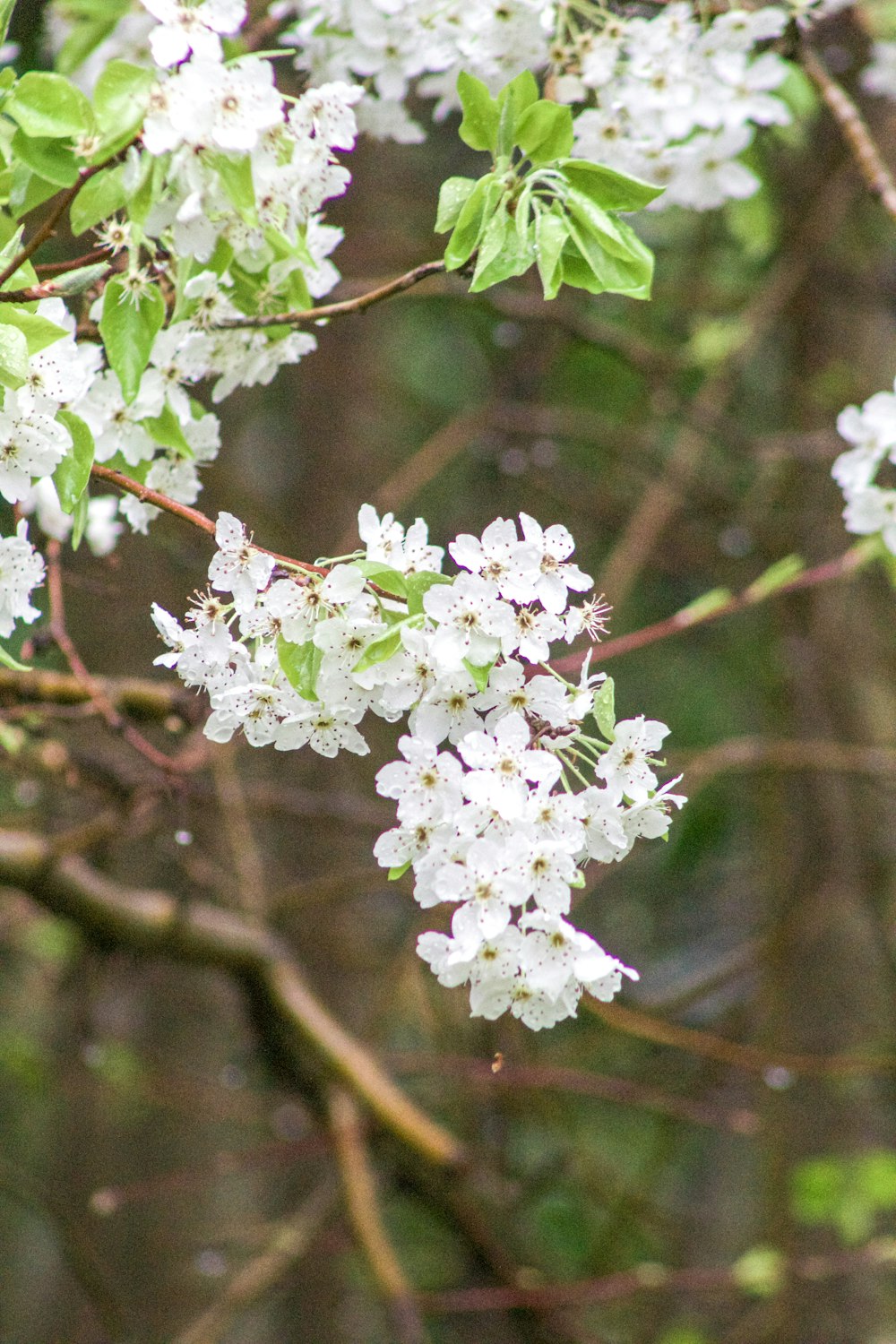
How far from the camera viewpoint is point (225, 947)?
2.44 meters

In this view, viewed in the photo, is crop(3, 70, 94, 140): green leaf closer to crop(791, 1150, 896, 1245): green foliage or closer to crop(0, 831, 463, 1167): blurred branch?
crop(0, 831, 463, 1167): blurred branch

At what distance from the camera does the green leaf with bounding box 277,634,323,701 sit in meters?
0.94

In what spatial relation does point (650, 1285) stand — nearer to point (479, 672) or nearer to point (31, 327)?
point (479, 672)

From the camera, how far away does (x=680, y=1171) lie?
187 inches

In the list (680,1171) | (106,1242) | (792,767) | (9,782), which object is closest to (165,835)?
(9,782)

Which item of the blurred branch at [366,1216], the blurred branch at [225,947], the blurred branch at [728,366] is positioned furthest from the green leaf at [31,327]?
the blurred branch at [728,366]

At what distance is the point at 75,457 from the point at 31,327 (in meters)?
0.11

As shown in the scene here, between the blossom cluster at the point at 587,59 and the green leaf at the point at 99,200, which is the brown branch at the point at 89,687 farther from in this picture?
the blossom cluster at the point at 587,59

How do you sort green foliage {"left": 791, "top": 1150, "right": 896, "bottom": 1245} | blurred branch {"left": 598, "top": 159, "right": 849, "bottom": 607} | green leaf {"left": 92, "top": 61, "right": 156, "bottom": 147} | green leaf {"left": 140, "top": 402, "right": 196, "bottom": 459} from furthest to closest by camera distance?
blurred branch {"left": 598, "top": 159, "right": 849, "bottom": 607}
green foliage {"left": 791, "top": 1150, "right": 896, "bottom": 1245}
green leaf {"left": 140, "top": 402, "right": 196, "bottom": 459}
green leaf {"left": 92, "top": 61, "right": 156, "bottom": 147}

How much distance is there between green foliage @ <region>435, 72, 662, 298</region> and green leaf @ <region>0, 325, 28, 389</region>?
35cm

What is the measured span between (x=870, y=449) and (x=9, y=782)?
2.77 m

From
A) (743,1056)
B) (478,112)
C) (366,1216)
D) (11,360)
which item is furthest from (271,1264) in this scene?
(478,112)

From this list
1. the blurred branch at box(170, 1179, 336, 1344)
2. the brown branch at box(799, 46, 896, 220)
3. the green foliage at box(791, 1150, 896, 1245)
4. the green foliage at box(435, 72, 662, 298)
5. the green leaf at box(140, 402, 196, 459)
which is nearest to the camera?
the green foliage at box(435, 72, 662, 298)

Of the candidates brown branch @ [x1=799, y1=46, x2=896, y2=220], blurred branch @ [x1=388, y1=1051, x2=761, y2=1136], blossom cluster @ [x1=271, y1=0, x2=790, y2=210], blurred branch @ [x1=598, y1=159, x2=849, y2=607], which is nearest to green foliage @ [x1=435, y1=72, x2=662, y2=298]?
blossom cluster @ [x1=271, y1=0, x2=790, y2=210]
